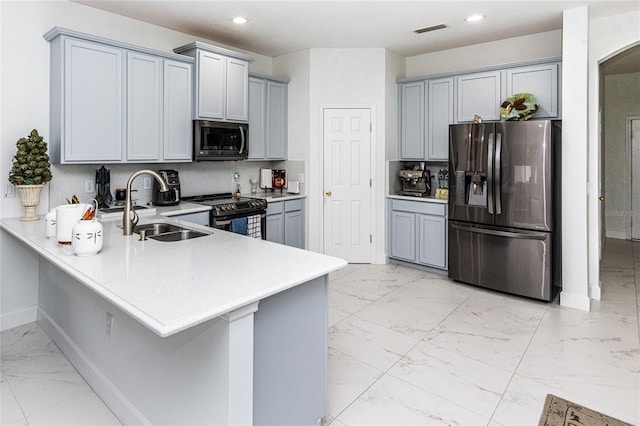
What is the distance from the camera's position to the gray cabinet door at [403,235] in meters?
4.97

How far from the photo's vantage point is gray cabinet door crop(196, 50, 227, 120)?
13.4ft

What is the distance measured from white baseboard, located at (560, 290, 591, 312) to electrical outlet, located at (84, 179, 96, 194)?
4463 mm

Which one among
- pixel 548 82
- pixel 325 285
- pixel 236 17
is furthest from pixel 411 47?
pixel 325 285

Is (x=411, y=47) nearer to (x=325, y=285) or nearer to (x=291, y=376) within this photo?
(x=325, y=285)

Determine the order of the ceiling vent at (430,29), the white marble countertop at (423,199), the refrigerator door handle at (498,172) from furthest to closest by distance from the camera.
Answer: the white marble countertop at (423,199), the ceiling vent at (430,29), the refrigerator door handle at (498,172)

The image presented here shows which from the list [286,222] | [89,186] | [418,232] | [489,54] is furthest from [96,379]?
[489,54]

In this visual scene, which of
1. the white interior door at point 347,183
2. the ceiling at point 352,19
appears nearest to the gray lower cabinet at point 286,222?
the white interior door at point 347,183

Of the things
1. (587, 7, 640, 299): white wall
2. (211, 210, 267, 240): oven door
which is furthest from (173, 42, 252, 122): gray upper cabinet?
(587, 7, 640, 299): white wall

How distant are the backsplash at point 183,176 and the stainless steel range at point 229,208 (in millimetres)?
145

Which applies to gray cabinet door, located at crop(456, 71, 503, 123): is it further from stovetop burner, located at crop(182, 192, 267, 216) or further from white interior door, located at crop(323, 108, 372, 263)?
stovetop burner, located at crop(182, 192, 267, 216)

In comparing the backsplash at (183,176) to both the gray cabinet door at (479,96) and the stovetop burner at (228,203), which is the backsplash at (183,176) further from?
the gray cabinet door at (479,96)

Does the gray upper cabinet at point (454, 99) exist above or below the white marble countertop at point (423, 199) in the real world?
above

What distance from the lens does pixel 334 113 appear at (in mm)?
5145

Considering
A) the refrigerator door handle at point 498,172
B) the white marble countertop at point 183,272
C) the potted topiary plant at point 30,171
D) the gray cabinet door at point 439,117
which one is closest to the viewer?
the white marble countertop at point 183,272
